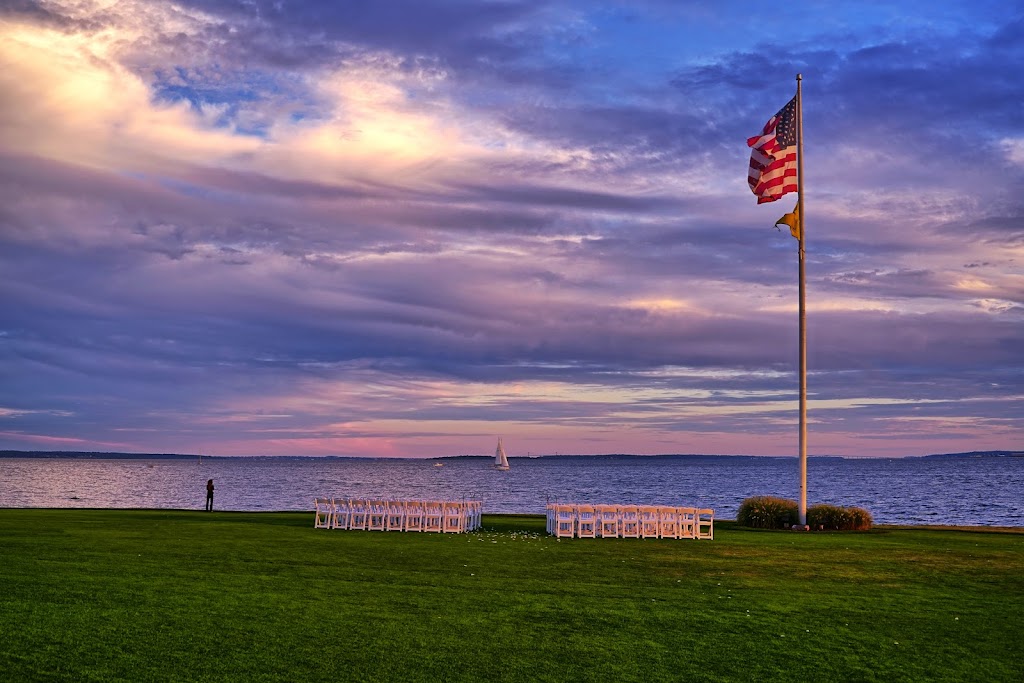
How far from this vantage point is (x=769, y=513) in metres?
30.7

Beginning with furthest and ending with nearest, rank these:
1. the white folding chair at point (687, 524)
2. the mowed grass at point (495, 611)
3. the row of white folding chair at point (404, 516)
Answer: the row of white folding chair at point (404, 516) → the white folding chair at point (687, 524) → the mowed grass at point (495, 611)

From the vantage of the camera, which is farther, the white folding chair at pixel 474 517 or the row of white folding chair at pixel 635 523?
the white folding chair at pixel 474 517

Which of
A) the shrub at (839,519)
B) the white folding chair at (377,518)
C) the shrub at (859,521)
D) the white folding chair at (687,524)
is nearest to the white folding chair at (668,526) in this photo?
the white folding chair at (687,524)

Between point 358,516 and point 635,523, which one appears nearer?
point 635,523

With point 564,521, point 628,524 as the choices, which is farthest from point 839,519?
point 564,521

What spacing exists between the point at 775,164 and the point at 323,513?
58.3 ft

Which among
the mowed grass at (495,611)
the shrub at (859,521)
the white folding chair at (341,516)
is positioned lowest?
the mowed grass at (495,611)

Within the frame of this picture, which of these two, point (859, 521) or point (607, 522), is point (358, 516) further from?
point (859, 521)

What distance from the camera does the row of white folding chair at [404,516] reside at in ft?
94.0

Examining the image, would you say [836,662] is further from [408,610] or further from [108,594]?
[108,594]

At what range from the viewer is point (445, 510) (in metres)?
28.6

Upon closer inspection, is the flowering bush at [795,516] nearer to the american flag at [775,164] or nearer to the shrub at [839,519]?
the shrub at [839,519]

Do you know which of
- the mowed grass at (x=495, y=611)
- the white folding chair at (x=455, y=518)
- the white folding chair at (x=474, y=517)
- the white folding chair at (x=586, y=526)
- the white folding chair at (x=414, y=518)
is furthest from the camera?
Result: the white folding chair at (x=474, y=517)

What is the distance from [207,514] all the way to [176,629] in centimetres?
2321
